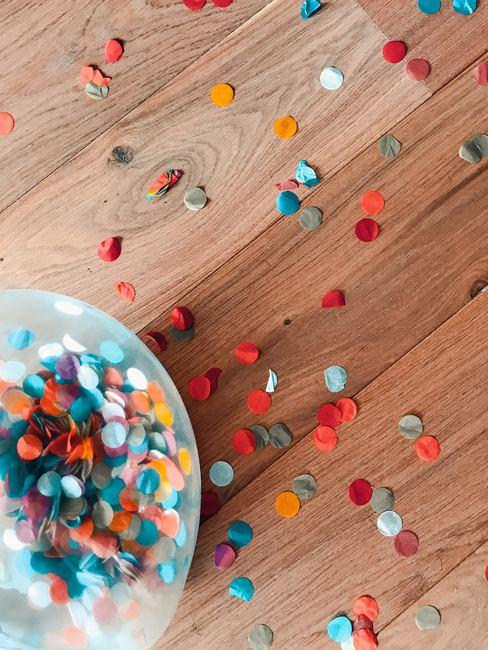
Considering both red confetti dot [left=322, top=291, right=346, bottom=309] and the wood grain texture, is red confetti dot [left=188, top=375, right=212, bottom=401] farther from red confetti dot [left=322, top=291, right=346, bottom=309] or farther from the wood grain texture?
the wood grain texture

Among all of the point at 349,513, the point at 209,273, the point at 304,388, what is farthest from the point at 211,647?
the point at 209,273

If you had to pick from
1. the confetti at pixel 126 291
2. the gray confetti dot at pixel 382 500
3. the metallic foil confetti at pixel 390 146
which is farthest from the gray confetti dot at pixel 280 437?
the metallic foil confetti at pixel 390 146

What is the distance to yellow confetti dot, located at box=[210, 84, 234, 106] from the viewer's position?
3.24ft

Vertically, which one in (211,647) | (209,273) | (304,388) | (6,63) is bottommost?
(211,647)

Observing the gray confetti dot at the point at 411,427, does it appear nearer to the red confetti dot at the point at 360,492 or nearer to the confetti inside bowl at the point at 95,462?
the red confetti dot at the point at 360,492

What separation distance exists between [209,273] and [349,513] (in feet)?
1.13

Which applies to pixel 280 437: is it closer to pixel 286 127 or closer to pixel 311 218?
pixel 311 218

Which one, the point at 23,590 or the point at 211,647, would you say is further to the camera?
the point at 211,647

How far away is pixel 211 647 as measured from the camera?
0.94 m

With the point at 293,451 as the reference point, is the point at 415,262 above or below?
above

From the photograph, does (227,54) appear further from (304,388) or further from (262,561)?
(262,561)

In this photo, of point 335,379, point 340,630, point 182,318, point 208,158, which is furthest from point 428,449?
point 208,158

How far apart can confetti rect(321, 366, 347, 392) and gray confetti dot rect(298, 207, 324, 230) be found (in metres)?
0.18

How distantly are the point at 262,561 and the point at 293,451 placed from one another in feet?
0.45
